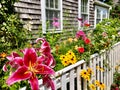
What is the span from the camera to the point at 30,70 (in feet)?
4.98

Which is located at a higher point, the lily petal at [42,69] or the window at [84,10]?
the window at [84,10]

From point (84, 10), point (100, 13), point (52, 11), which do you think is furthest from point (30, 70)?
point (100, 13)

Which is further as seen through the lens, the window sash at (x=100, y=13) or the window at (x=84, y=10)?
the window sash at (x=100, y=13)

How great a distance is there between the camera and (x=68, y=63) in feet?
11.1

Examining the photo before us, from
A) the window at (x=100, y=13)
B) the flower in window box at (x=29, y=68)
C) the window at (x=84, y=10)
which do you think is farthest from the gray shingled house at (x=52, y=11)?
the flower in window box at (x=29, y=68)

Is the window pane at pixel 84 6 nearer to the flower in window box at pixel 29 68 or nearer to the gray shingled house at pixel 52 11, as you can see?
the gray shingled house at pixel 52 11

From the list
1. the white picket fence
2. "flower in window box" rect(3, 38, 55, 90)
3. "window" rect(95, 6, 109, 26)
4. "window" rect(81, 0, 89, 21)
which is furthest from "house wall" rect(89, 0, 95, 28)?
"flower in window box" rect(3, 38, 55, 90)

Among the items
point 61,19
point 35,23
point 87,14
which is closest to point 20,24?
point 35,23

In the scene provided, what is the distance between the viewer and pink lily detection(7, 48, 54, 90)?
1465mm

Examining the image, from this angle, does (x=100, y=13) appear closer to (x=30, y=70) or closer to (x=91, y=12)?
(x=91, y=12)

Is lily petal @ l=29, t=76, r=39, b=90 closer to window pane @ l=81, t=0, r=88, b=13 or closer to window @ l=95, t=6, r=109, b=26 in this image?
window pane @ l=81, t=0, r=88, b=13

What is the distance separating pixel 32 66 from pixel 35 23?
6.51 meters

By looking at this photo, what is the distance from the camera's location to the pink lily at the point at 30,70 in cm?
146

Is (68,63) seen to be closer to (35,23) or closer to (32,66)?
(32,66)
